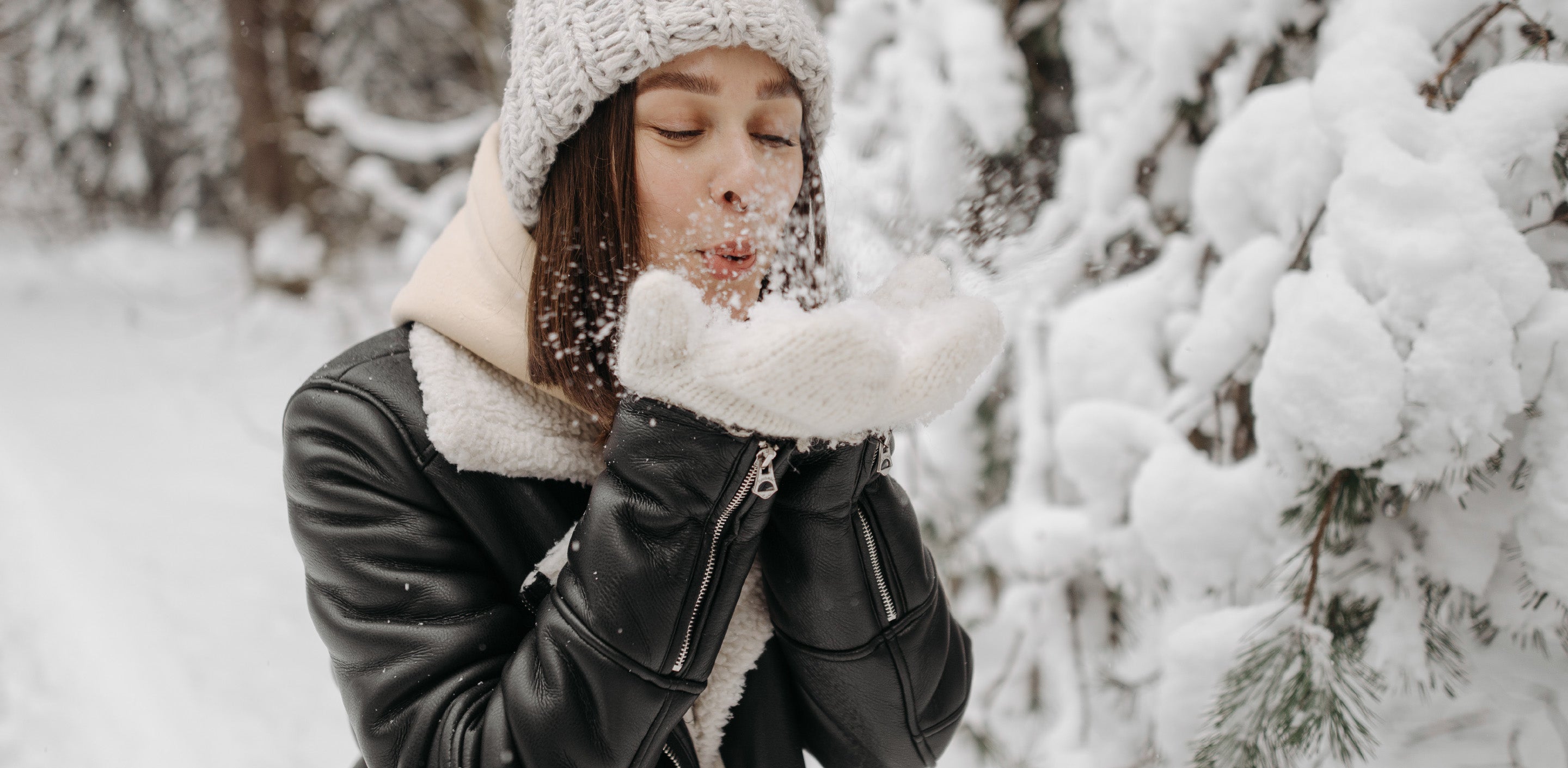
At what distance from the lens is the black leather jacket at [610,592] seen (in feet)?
3.16

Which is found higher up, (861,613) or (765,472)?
(765,472)

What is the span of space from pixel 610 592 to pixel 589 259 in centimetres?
40

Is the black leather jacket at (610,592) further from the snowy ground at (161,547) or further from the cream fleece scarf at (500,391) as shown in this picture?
the snowy ground at (161,547)

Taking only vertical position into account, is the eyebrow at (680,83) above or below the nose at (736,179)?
above

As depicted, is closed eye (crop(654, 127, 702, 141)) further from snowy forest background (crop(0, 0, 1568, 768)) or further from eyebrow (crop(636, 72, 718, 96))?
snowy forest background (crop(0, 0, 1568, 768))

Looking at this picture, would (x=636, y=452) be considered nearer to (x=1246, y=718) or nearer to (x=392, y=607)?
(x=392, y=607)

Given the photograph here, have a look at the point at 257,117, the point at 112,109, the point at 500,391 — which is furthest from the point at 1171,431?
the point at 112,109

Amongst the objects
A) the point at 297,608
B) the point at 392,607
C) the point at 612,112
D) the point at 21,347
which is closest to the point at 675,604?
the point at 392,607

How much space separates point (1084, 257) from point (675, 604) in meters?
1.59

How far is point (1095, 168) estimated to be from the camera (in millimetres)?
2221

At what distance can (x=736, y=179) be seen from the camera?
1045 mm

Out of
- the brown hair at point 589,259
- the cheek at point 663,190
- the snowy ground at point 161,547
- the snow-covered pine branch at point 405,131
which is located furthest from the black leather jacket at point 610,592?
the snow-covered pine branch at point 405,131

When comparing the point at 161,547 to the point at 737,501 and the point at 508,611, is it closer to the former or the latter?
the point at 508,611

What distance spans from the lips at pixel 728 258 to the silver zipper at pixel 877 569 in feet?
1.05
